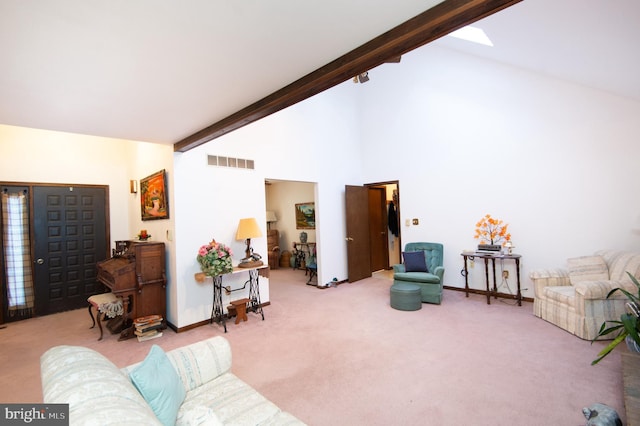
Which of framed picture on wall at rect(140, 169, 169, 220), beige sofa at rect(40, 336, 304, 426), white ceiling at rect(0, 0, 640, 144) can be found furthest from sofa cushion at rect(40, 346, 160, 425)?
framed picture on wall at rect(140, 169, 169, 220)

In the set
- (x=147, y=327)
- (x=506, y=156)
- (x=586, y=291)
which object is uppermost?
(x=506, y=156)

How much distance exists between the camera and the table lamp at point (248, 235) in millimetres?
4020

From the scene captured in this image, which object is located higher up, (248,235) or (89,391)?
(248,235)

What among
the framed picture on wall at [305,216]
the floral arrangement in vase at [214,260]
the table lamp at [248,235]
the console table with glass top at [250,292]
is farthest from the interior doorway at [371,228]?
the floral arrangement in vase at [214,260]

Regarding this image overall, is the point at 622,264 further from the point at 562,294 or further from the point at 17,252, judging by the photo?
the point at 17,252

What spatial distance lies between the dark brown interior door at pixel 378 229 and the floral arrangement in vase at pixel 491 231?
2.34m

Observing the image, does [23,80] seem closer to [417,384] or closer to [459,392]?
[417,384]

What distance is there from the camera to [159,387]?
1.31 metres

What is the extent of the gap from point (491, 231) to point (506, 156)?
1242 millimetres

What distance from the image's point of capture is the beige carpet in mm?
2049

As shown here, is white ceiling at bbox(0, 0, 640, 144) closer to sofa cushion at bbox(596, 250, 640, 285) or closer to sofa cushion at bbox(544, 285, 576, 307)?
sofa cushion at bbox(596, 250, 640, 285)

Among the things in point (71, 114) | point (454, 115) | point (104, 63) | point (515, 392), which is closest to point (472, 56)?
point (454, 115)

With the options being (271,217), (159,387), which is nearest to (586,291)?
(159,387)

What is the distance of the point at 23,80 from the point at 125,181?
3.78m
